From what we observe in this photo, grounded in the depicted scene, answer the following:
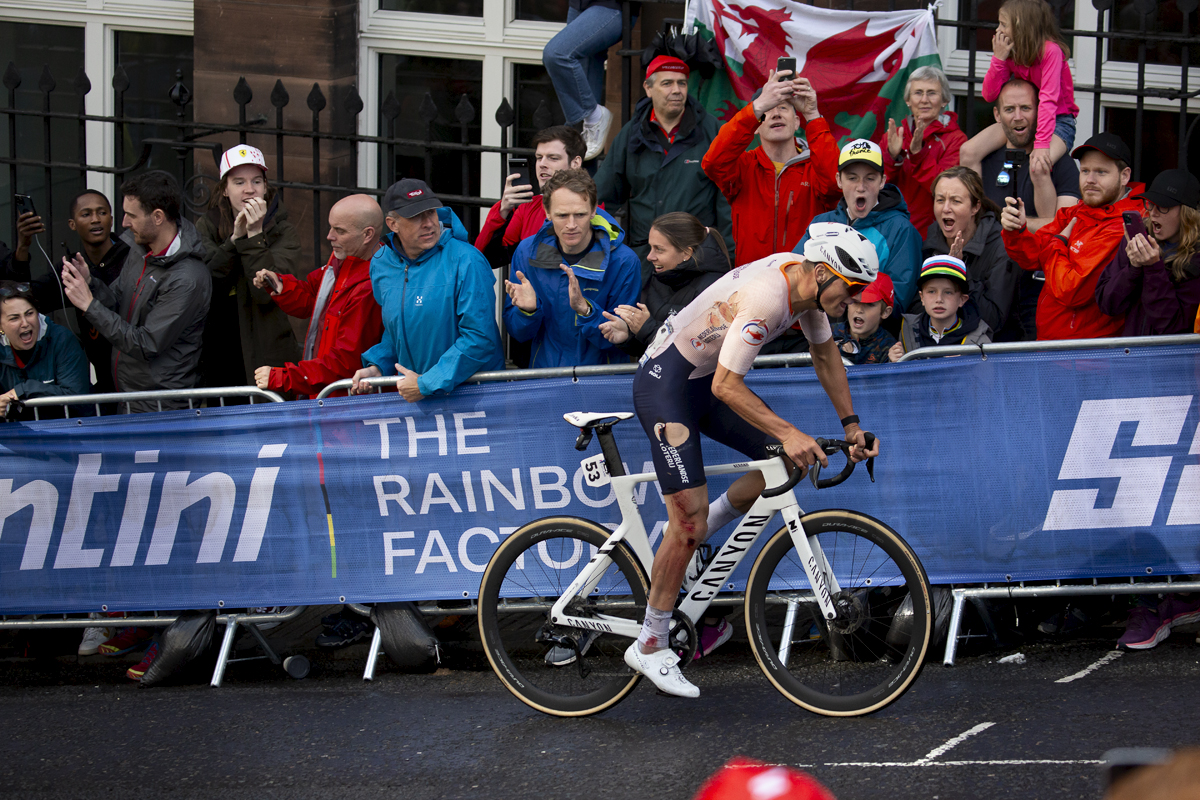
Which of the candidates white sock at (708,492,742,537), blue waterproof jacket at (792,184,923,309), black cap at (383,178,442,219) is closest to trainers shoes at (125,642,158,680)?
black cap at (383,178,442,219)

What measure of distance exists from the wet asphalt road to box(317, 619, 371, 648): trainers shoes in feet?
1.44

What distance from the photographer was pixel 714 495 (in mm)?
6070

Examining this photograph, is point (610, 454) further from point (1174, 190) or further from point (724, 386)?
point (1174, 190)

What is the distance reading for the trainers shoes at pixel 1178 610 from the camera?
608 centimetres

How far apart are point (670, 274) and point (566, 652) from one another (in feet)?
6.87

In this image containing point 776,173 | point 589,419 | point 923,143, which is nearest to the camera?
point 589,419

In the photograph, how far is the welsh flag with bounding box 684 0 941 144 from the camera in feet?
26.4

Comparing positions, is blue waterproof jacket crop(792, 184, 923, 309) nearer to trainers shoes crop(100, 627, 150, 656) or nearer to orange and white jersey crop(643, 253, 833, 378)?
orange and white jersey crop(643, 253, 833, 378)

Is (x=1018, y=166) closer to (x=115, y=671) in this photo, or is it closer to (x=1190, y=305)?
(x=1190, y=305)

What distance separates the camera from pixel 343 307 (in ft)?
22.9

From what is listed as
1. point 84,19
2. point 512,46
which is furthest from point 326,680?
point 84,19

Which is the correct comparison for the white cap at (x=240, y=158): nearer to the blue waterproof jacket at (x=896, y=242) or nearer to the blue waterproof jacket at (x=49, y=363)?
the blue waterproof jacket at (x=49, y=363)

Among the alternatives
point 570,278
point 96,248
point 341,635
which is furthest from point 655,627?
point 96,248

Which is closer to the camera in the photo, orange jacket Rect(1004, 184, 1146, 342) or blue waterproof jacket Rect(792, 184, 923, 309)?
orange jacket Rect(1004, 184, 1146, 342)
